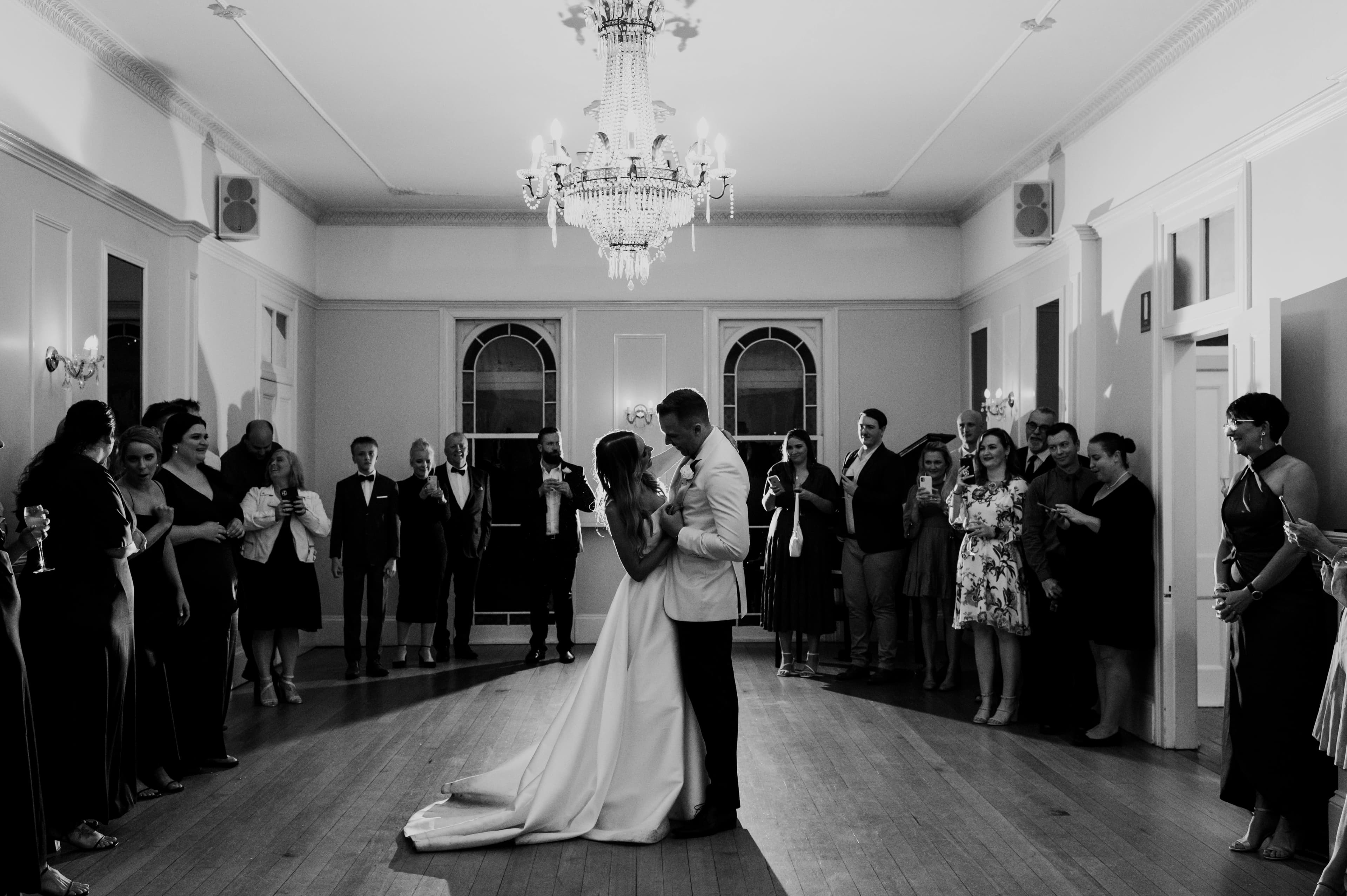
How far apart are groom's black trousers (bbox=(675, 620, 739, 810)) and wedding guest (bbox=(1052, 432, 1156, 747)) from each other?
2254 millimetres

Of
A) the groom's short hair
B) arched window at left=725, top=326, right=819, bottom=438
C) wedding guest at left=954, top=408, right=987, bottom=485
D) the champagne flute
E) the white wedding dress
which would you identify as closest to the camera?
the champagne flute

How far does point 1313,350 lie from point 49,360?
17.2 ft

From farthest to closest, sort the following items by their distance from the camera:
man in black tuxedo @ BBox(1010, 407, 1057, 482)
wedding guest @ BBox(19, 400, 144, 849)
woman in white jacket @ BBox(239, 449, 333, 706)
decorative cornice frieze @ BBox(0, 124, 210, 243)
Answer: man in black tuxedo @ BBox(1010, 407, 1057, 482)
woman in white jacket @ BBox(239, 449, 333, 706)
decorative cornice frieze @ BBox(0, 124, 210, 243)
wedding guest @ BBox(19, 400, 144, 849)

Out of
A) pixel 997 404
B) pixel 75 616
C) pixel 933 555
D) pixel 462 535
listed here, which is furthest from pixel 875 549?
pixel 75 616

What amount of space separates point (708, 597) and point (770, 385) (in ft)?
18.2

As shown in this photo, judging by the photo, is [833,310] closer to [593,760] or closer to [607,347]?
[607,347]

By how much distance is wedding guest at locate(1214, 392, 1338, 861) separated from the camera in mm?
3980

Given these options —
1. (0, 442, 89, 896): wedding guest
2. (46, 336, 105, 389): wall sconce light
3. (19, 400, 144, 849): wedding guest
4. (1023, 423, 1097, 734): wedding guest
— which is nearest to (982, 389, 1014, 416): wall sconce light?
(1023, 423, 1097, 734): wedding guest

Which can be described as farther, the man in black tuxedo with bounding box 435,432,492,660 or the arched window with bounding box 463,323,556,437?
the arched window with bounding box 463,323,556,437

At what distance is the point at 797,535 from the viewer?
739 centimetres

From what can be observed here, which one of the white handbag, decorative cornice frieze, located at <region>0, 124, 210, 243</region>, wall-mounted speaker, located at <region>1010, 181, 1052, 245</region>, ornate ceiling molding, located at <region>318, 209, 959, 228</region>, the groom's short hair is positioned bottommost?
the white handbag

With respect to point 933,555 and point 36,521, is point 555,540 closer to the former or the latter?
point 933,555

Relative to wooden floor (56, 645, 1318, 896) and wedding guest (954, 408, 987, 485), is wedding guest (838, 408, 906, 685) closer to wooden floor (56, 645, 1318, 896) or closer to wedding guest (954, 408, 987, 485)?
wedding guest (954, 408, 987, 485)

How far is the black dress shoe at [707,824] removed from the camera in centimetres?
416
